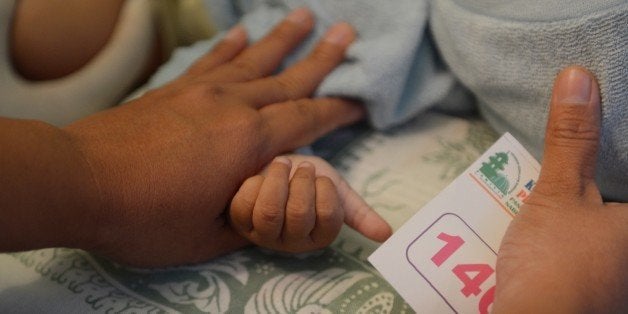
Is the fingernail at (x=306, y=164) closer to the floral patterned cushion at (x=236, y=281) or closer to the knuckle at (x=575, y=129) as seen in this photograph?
the floral patterned cushion at (x=236, y=281)

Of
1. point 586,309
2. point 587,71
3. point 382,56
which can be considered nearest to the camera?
point 586,309

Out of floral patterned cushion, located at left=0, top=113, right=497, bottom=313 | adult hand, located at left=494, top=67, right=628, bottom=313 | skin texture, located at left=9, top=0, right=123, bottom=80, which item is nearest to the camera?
adult hand, located at left=494, top=67, right=628, bottom=313

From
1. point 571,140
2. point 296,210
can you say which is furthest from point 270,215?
point 571,140

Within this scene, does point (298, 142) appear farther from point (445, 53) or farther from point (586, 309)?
point (586, 309)

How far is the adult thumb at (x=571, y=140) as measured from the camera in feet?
1.61

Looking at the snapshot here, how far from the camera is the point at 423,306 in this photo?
18.8 inches

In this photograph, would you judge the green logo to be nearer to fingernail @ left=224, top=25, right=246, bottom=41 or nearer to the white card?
the white card

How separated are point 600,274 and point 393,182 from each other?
0.25 metres

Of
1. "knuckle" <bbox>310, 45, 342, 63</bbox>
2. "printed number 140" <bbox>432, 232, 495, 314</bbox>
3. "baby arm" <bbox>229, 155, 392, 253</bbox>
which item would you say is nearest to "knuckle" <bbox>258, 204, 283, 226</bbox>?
"baby arm" <bbox>229, 155, 392, 253</bbox>

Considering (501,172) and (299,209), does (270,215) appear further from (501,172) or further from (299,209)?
(501,172)

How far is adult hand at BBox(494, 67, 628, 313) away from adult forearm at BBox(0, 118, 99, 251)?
349mm

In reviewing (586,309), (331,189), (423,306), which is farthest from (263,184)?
(586,309)

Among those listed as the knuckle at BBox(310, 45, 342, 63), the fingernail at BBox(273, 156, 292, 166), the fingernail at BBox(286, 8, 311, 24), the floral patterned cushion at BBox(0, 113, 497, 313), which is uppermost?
the fingernail at BBox(286, 8, 311, 24)

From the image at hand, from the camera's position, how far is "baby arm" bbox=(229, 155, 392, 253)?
0.50m
